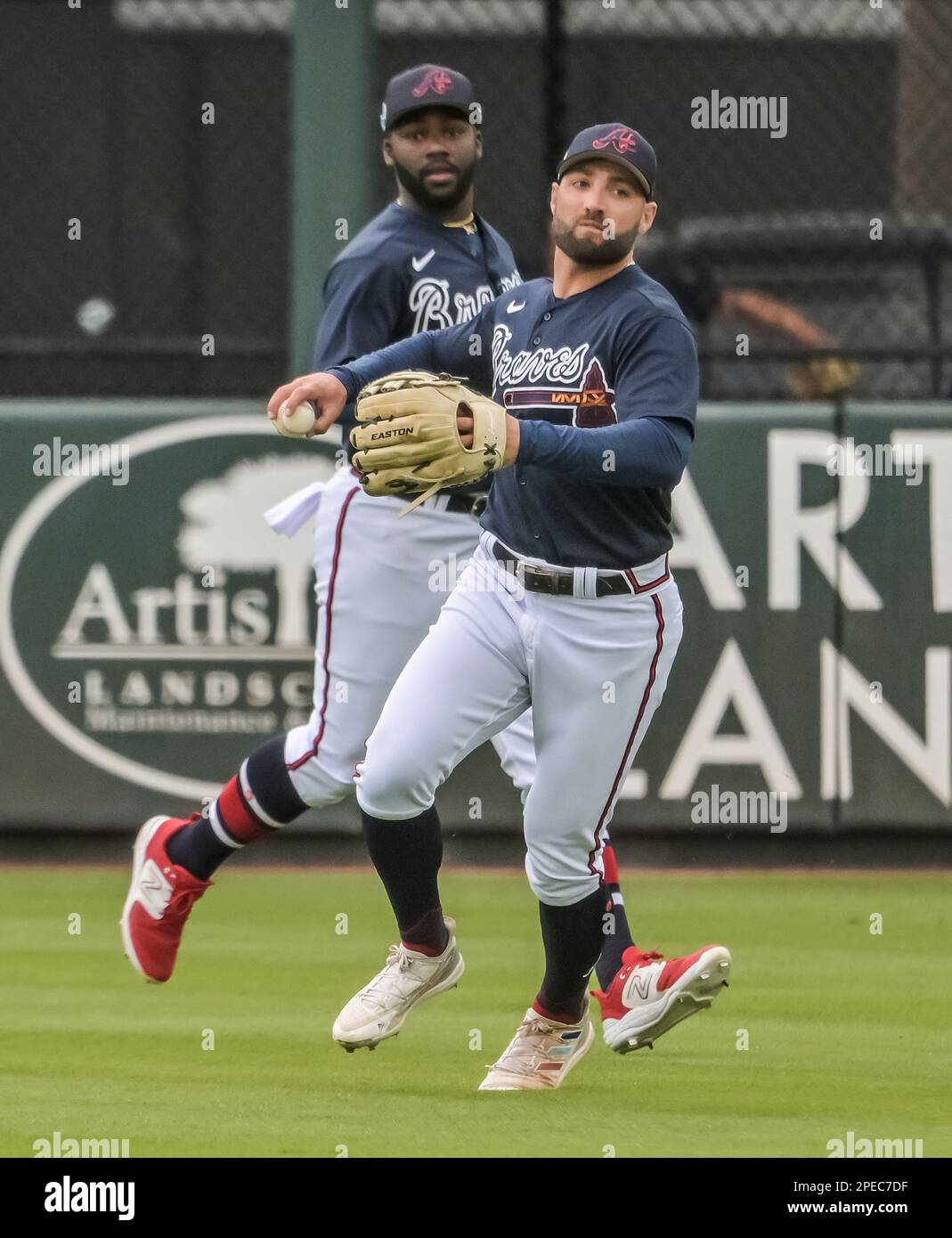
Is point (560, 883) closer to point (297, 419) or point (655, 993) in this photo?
point (655, 993)

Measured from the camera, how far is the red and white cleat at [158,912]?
17.5ft

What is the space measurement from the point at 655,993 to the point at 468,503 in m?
1.31

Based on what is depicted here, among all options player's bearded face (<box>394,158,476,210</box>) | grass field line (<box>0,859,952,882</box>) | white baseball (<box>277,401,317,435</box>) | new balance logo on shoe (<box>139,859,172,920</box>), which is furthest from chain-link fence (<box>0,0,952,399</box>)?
white baseball (<box>277,401,317,435</box>)

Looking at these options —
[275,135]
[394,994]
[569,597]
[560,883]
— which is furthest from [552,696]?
[275,135]

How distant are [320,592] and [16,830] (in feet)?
8.84

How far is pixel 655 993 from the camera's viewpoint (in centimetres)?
467

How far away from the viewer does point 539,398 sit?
Answer: 14.5 ft

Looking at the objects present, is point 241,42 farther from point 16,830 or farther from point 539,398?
point 539,398

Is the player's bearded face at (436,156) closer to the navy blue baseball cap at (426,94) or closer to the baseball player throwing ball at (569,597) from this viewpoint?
the navy blue baseball cap at (426,94)

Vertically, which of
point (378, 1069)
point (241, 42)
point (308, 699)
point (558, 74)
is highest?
point (241, 42)

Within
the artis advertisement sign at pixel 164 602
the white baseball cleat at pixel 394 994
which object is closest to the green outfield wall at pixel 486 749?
the artis advertisement sign at pixel 164 602

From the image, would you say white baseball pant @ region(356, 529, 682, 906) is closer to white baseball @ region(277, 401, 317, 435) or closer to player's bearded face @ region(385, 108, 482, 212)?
white baseball @ region(277, 401, 317, 435)

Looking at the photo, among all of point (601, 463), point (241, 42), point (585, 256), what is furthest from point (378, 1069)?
point (241, 42)

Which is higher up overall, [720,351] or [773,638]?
[720,351]
